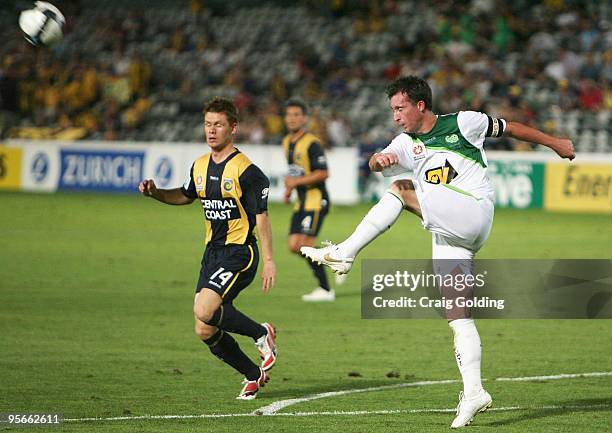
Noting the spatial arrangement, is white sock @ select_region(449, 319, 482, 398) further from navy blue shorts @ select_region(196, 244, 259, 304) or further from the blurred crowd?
the blurred crowd

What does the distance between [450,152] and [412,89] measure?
48 centimetres

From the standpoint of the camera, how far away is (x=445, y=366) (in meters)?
10.4

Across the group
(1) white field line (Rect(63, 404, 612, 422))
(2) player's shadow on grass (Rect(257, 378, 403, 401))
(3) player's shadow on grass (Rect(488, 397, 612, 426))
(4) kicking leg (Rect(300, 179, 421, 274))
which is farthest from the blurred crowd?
(4) kicking leg (Rect(300, 179, 421, 274))

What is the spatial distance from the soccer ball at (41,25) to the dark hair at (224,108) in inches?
190

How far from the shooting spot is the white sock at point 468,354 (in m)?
7.58

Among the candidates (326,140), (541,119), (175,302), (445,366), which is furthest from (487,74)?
(445,366)

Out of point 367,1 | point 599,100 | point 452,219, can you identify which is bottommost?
point 452,219

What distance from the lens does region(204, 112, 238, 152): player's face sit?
8.70 metres

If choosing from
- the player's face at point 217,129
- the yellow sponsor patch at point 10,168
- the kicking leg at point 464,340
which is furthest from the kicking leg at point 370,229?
the yellow sponsor patch at point 10,168

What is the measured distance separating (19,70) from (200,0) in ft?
22.4

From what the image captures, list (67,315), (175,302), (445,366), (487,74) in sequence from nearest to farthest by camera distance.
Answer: (445,366), (67,315), (175,302), (487,74)

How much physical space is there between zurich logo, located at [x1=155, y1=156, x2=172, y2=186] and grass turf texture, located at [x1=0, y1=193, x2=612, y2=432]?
8.96 meters

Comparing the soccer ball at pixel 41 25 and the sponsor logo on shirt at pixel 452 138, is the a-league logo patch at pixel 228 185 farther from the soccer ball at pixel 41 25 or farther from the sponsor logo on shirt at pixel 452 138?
the soccer ball at pixel 41 25

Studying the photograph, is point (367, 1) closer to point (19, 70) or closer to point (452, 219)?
point (19, 70)
